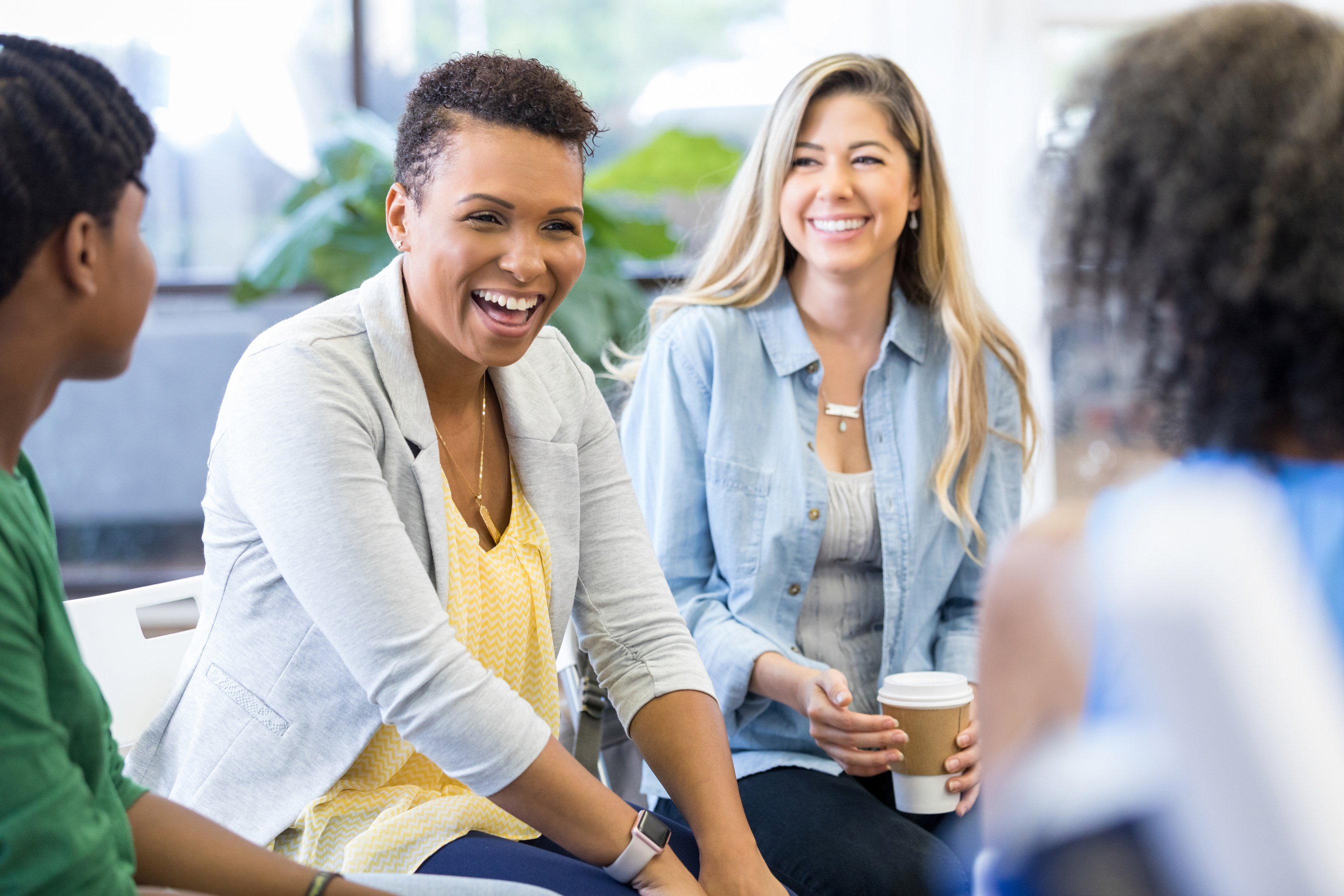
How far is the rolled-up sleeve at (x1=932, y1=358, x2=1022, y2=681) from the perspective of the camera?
1.76 meters

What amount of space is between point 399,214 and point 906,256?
91 cm

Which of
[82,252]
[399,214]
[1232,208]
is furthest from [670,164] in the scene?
[1232,208]

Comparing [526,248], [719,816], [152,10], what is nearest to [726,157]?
[152,10]

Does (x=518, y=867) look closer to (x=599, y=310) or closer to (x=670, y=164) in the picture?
(x=599, y=310)

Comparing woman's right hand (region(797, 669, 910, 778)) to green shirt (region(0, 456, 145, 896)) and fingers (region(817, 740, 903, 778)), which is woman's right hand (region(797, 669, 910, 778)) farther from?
green shirt (region(0, 456, 145, 896))

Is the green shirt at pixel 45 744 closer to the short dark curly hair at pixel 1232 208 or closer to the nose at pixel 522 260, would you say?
the nose at pixel 522 260

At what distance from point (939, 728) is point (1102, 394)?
0.46 m

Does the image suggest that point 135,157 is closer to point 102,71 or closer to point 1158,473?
point 102,71

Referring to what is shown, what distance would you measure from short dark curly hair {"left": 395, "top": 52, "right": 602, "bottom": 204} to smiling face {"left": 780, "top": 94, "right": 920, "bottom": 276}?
0.56m

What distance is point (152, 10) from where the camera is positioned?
3482 millimetres

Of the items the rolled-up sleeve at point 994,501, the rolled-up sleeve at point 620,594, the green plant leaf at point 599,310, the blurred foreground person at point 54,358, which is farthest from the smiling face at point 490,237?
the green plant leaf at point 599,310

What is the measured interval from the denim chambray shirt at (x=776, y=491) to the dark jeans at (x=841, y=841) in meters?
0.08

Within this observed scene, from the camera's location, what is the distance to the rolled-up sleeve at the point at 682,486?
171cm

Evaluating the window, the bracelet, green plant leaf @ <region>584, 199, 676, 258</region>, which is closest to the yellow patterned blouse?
the bracelet
